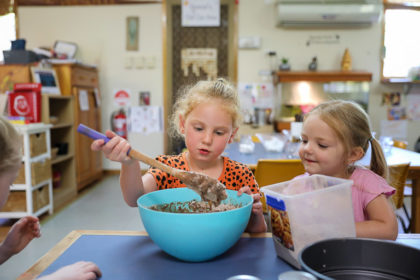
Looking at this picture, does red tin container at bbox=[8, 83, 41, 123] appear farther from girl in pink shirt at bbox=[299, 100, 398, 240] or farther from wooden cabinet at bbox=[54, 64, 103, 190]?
girl in pink shirt at bbox=[299, 100, 398, 240]

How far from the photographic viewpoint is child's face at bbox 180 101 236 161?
45.1 inches

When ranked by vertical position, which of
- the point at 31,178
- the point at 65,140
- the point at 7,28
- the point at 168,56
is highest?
the point at 7,28

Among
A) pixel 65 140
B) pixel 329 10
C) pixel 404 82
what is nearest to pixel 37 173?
pixel 65 140

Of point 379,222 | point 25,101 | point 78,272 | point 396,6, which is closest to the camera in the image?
point 78,272

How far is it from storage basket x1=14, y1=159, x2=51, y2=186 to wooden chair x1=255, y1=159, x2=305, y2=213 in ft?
6.45

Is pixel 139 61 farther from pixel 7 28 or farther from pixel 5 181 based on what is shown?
pixel 5 181

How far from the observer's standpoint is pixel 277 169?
6.08 ft

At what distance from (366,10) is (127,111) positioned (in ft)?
11.2

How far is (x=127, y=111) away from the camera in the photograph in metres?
5.02

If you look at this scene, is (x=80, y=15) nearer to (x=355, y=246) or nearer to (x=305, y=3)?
(x=305, y=3)

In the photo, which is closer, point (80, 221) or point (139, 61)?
point (80, 221)

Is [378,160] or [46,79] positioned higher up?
[46,79]

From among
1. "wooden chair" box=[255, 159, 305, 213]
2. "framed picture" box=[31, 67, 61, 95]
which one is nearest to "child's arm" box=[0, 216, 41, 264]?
"wooden chair" box=[255, 159, 305, 213]

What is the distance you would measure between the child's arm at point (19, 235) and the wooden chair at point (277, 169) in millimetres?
1144
